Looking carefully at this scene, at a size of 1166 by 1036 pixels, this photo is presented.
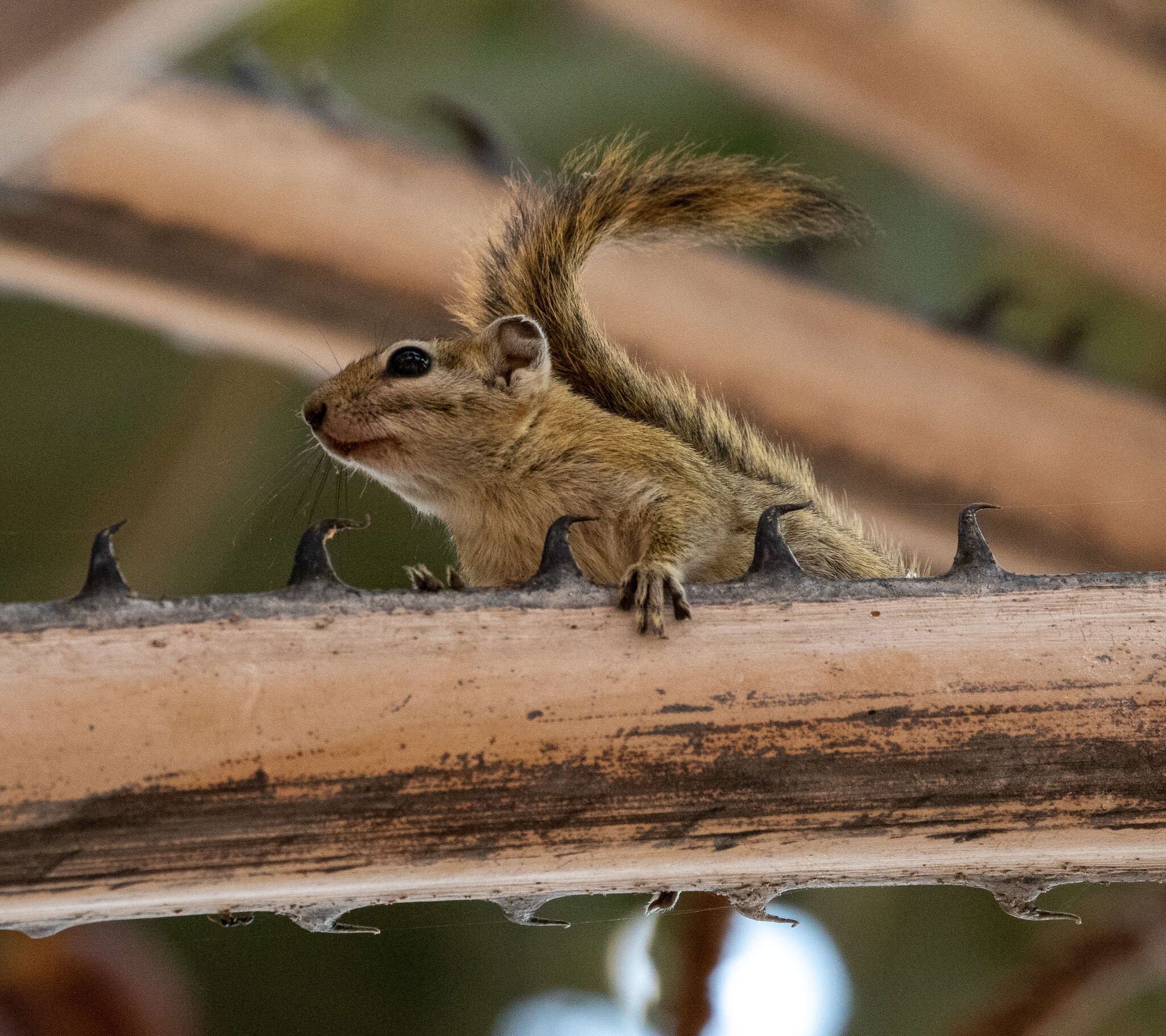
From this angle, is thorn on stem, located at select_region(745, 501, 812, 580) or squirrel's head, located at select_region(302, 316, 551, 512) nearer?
thorn on stem, located at select_region(745, 501, 812, 580)

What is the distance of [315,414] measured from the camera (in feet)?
2.92

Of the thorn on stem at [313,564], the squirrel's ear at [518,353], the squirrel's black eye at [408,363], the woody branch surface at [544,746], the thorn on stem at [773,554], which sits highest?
the squirrel's ear at [518,353]

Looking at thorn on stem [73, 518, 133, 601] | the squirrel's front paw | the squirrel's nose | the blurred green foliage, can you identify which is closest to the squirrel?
the squirrel's nose

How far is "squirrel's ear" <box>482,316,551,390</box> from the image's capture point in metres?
0.98

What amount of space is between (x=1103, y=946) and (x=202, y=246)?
0.89m

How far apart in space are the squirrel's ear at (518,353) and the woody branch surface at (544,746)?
0.46 metres

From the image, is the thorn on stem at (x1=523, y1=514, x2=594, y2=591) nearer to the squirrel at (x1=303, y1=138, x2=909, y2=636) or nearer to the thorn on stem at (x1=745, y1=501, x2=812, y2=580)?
the thorn on stem at (x1=745, y1=501, x2=812, y2=580)

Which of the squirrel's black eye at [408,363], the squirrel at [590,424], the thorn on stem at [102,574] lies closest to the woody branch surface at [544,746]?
the thorn on stem at [102,574]

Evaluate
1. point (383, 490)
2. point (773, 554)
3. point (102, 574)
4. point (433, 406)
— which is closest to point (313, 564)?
point (102, 574)

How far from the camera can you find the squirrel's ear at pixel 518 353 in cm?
98

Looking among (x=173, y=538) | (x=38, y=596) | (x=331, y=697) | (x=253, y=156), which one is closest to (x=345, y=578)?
(x=173, y=538)

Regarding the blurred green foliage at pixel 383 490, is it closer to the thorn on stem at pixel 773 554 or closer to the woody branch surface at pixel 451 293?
the woody branch surface at pixel 451 293

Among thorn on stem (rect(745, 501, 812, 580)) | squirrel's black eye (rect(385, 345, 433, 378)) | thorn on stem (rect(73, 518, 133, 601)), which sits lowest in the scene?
thorn on stem (rect(73, 518, 133, 601))

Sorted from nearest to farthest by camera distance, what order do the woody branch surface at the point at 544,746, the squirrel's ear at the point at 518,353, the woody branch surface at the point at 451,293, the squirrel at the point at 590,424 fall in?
the woody branch surface at the point at 544,746, the woody branch surface at the point at 451,293, the squirrel at the point at 590,424, the squirrel's ear at the point at 518,353
